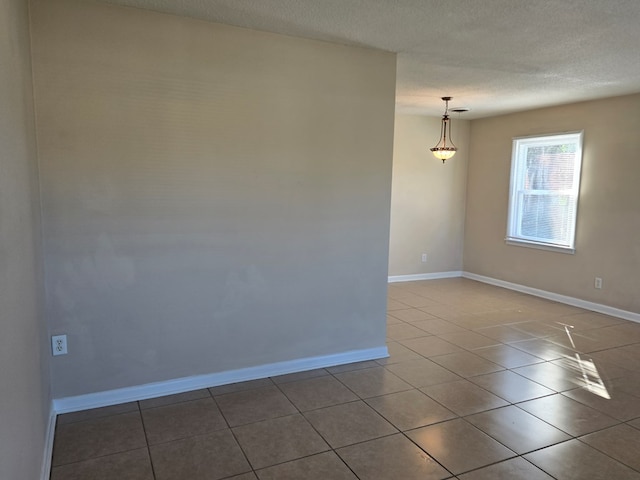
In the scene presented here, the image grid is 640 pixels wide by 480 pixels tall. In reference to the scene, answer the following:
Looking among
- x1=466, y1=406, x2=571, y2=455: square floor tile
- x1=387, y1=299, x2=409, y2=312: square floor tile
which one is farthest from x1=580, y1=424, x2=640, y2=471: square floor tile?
x1=387, y1=299, x2=409, y2=312: square floor tile

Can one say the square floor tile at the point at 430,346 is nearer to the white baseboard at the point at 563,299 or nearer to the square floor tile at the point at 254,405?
the square floor tile at the point at 254,405

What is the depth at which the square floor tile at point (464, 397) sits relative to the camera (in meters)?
2.77

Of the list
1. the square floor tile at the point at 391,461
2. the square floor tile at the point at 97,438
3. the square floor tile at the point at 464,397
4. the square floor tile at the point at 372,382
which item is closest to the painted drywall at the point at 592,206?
the square floor tile at the point at 464,397

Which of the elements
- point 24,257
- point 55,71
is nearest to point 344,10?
point 55,71

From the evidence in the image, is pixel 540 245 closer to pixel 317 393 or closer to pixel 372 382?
pixel 372 382

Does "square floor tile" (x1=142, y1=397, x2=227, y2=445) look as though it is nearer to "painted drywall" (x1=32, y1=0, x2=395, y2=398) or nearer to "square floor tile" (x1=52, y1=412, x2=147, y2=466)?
"square floor tile" (x1=52, y1=412, x2=147, y2=466)

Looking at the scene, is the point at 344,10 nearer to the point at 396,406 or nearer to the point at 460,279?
the point at 396,406

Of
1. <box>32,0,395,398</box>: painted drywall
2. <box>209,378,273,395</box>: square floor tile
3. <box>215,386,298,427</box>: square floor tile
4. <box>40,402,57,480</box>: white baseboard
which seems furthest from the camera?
<box>209,378,273,395</box>: square floor tile

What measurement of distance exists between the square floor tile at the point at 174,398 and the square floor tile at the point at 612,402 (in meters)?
2.47

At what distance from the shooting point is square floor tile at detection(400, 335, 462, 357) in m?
3.71

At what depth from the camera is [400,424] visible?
2.58m

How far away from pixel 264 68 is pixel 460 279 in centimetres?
479

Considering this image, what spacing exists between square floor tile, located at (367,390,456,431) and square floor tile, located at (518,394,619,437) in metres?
0.56

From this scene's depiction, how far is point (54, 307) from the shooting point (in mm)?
2555
